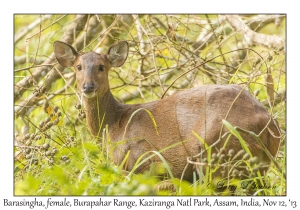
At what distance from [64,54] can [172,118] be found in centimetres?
153

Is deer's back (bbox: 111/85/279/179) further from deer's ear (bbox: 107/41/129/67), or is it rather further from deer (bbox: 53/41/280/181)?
deer's ear (bbox: 107/41/129/67)

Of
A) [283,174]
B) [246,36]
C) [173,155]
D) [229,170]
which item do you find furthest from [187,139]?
[246,36]

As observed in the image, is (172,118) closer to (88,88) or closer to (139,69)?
(88,88)

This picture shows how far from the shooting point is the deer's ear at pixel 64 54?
6.60 m

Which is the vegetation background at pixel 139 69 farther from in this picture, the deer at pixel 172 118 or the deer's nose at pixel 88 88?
the deer's nose at pixel 88 88

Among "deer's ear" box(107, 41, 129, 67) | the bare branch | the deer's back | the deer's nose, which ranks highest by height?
the bare branch

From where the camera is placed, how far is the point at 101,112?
6.55m

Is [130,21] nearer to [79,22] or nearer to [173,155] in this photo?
[79,22]

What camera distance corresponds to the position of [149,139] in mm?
6113

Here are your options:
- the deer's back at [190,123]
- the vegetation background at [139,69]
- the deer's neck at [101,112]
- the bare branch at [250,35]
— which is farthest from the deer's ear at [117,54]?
the bare branch at [250,35]

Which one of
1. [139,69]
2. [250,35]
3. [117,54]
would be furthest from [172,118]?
[250,35]

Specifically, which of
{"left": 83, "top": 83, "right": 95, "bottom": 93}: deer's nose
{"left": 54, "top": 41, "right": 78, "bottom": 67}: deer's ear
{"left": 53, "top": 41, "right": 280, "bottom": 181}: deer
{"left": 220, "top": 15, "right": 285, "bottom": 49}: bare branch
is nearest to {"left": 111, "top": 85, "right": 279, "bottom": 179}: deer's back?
{"left": 53, "top": 41, "right": 280, "bottom": 181}: deer

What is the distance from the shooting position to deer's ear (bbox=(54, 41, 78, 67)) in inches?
260
